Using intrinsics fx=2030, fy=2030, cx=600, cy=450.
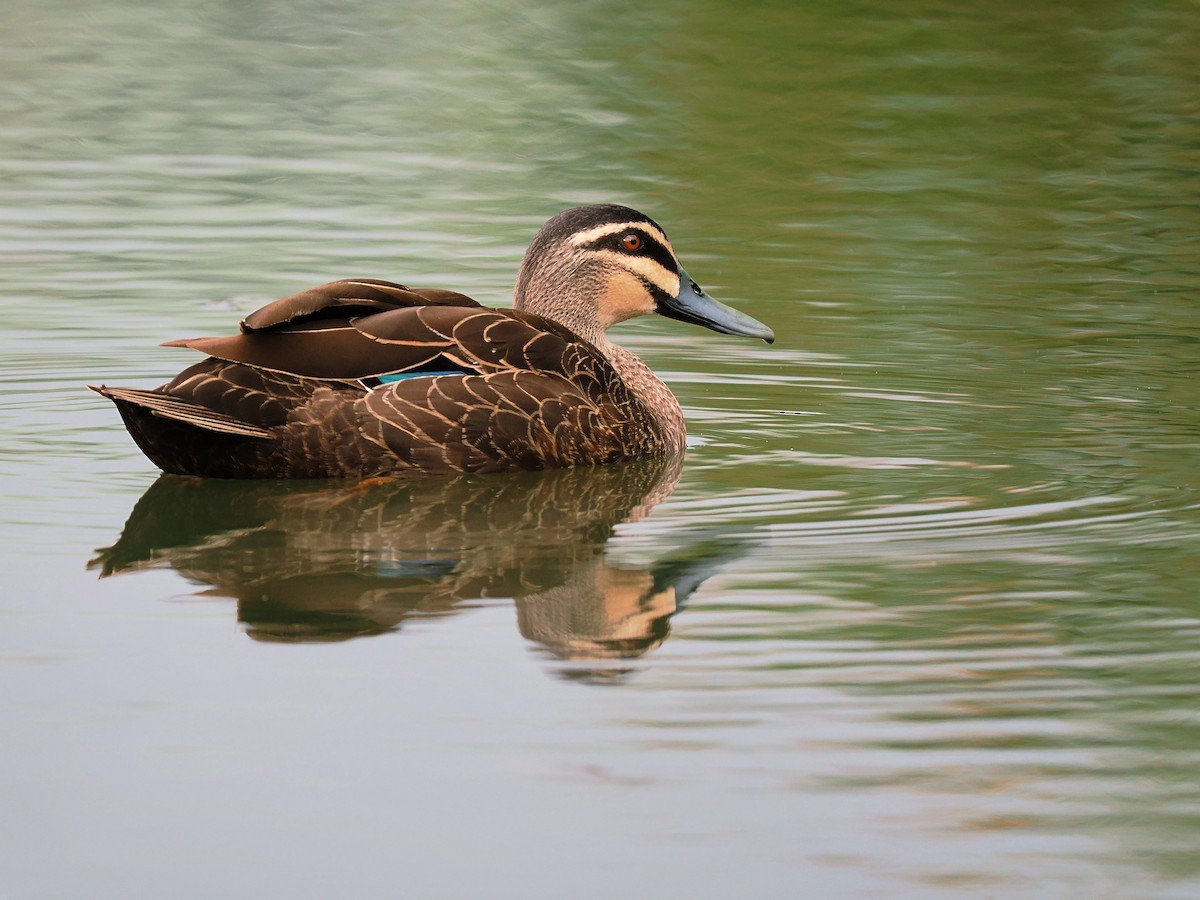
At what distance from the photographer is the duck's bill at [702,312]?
966cm

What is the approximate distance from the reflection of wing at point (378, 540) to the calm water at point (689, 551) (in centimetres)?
3

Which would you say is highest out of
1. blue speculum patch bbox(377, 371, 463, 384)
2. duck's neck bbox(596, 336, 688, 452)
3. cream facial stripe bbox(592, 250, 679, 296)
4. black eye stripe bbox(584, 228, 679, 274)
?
black eye stripe bbox(584, 228, 679, 274)

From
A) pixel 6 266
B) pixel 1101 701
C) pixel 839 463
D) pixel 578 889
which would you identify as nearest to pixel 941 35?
pixel 6 266

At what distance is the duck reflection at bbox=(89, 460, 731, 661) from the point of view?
20.2 feet

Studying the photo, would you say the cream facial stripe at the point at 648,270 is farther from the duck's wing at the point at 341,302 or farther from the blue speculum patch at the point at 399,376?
the blue speculum patch at the point at 399,376

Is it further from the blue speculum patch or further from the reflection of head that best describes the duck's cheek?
the reflection of head

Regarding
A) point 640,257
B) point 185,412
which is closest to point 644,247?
point 640,257

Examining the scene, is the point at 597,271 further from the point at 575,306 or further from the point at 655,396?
the point at 655,396

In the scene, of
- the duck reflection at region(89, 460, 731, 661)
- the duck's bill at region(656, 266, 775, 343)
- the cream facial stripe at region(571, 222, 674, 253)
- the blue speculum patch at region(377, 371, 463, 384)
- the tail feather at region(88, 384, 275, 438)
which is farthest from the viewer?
the duck's bill at region(656, 266, 775, 343)

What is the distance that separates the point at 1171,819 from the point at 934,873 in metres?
0.65

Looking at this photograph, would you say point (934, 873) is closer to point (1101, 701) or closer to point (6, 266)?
point (1101, 701)

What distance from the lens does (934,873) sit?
433 cm

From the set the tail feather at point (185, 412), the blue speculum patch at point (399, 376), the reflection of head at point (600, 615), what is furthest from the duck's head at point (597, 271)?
the reflection of head at point (600, 615)

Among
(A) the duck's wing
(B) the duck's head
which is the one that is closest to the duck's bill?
(B) the duck's head
